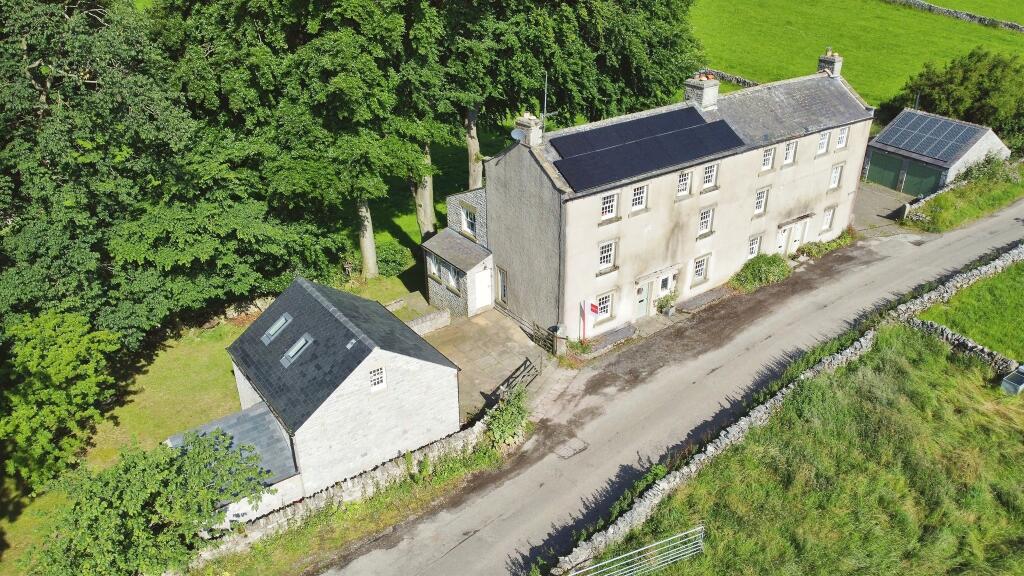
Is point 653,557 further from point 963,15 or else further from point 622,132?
point 963,15

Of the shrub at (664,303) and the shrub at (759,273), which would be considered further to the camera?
the shrub at (759,273)

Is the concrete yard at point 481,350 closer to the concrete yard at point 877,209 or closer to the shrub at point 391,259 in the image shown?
the shrub at point 391,259

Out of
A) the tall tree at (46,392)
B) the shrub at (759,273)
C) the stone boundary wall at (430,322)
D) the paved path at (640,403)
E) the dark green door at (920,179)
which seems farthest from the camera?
the dark green door at (920,179)

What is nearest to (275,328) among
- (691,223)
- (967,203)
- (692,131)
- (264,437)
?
(264,437)

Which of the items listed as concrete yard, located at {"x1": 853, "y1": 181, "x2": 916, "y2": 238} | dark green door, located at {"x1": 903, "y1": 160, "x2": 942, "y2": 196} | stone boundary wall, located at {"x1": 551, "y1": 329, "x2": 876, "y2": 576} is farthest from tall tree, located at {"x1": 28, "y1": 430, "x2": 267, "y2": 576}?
dark green door, located at {"x1": 903, "y1": 160, "x2": 942, "y2": 196}

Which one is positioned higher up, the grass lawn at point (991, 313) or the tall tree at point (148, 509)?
the tall tree at point (148, 509)

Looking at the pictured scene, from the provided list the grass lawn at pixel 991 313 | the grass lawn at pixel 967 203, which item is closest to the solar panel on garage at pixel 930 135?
the grass lawn at pixel 967 203
